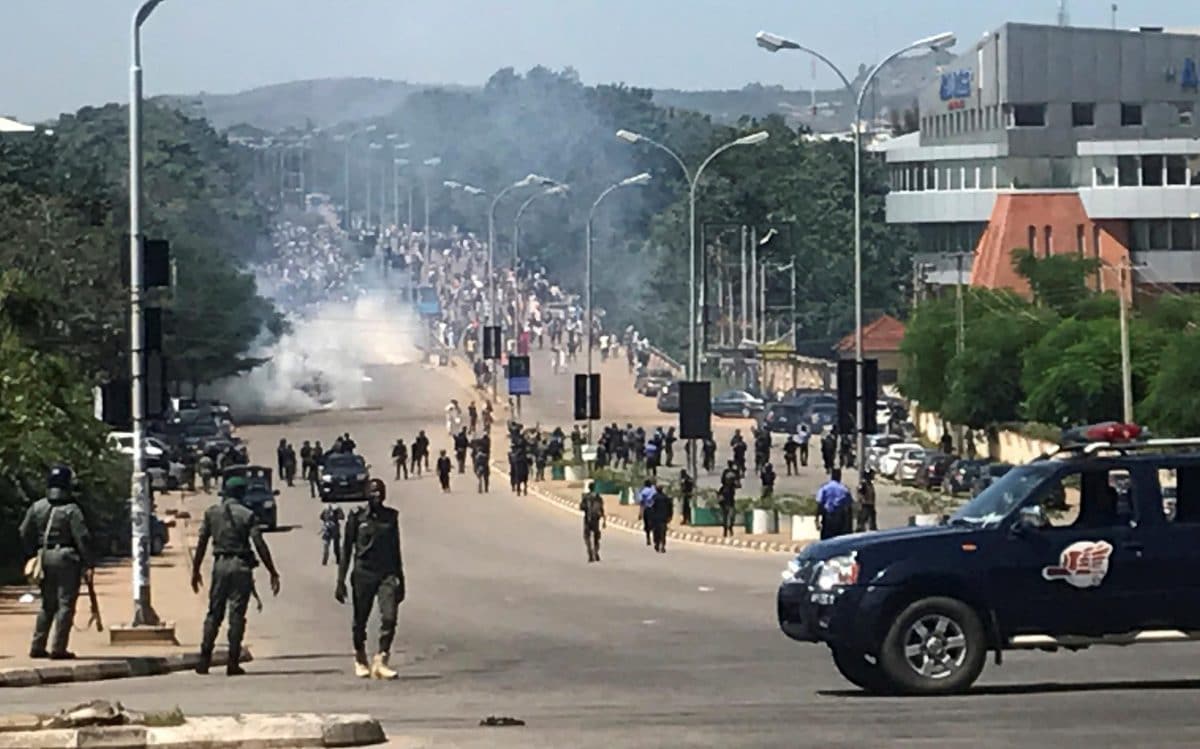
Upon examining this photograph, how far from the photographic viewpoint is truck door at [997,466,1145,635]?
1923cm

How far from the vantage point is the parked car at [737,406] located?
113250 millimetres

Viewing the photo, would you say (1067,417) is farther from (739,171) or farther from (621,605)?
(739,171)

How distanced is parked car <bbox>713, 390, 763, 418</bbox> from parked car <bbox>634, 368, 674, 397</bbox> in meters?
5.96

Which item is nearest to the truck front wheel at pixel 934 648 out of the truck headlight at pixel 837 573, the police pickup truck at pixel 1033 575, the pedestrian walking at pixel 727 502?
the police pickup truck at pixel 1033 575

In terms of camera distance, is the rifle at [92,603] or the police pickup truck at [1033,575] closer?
the police pickup truck at [1033,575]

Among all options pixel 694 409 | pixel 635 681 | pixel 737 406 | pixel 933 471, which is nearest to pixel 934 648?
pixel 635 681

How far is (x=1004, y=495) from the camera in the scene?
64.3 ft

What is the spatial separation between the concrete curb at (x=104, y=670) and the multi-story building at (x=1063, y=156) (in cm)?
8722

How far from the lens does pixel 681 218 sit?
514 feet

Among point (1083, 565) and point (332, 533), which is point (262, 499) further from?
point (1083, 565)

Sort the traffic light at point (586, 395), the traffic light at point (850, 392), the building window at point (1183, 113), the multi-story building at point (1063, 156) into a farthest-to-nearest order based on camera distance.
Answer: the building window at point (1183, 113) < the multi-story building at point (1063, 156) < the traffic light at point (586, 395) < the traffic light at point (850, 392)

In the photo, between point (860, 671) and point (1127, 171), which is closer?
point (860, 671)

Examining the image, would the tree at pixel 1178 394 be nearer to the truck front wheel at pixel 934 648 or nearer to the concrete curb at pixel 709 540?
the concrete curb at pixel 709 540

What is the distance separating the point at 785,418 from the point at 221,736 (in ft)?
289
